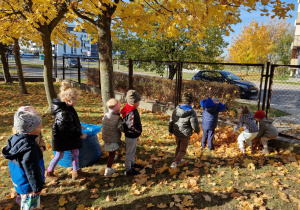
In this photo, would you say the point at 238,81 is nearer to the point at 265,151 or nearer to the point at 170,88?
the point at 170,88

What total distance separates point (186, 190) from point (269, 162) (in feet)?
6.83

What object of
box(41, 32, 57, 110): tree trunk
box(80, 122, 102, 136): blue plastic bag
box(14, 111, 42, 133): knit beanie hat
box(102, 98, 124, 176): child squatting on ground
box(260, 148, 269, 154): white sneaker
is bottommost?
box(260, 148, 269, 154): white sneaker

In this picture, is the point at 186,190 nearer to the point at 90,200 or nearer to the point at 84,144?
the point at 90,200

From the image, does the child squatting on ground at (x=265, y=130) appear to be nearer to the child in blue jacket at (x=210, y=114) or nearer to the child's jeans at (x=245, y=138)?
the child's jeans at (x=245, y=138)

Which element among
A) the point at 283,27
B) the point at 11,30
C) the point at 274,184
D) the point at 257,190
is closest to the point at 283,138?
the point at 274,184

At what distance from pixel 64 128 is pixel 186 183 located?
2.13 meters

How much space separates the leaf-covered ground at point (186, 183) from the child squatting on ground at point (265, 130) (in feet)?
0.98

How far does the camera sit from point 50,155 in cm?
444

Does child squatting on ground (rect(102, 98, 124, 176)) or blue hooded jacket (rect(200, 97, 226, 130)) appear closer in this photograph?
child squatting on ground (rect(102, 98, 124, 176))

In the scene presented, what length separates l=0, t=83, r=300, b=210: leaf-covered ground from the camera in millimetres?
3035

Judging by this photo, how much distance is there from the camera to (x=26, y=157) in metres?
2.37

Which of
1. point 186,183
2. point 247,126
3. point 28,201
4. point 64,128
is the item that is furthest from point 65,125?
point 247,126

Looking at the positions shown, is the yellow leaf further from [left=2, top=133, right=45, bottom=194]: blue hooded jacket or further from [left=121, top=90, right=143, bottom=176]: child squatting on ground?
[left=2, top=133, right=45, bottom=194]: blue hooded jacket

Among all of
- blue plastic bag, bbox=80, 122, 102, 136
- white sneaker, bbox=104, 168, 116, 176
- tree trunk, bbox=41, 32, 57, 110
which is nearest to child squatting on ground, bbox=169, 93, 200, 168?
white sneaker, bbox=104, 168, 116, 176
